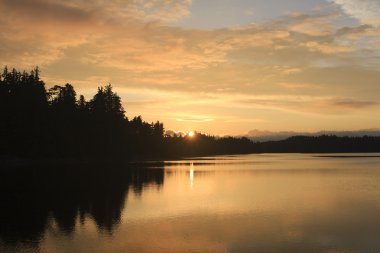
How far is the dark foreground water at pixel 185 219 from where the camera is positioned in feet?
81.3

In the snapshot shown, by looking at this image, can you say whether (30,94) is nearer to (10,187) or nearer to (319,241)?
(10,187)

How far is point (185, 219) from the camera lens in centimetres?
3344

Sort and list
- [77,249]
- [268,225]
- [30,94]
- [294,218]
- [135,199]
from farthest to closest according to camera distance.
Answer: [30,94], [135,199], [294,218], [268,225], [77,249]

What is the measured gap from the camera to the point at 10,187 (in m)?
51.7

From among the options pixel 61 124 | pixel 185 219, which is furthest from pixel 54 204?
pixel 61 124

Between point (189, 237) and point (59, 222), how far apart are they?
35.4 feet

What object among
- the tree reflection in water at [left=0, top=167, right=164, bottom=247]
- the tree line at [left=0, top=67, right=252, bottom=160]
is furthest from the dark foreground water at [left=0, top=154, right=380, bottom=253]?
the tree line at [left=0, top=67, right=252, bottom=160]

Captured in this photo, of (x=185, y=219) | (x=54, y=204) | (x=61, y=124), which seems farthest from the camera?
(x=61, y=124)

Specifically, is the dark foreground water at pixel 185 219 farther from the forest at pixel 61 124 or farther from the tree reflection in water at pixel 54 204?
the forest at pixel 61 124

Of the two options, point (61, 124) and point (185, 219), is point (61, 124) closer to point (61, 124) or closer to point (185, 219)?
point (61, 124)

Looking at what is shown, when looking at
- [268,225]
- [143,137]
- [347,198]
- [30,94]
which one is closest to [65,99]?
[30,94]

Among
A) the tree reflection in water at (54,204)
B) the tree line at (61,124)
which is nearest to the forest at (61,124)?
the tree line at (61,124)

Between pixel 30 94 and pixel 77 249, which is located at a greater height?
pixel 30 94

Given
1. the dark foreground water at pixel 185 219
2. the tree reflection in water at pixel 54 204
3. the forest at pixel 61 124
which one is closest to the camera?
the dark foreground water at pixel 185 219
